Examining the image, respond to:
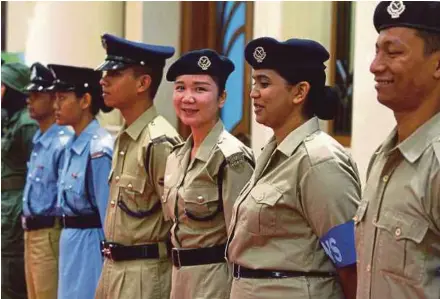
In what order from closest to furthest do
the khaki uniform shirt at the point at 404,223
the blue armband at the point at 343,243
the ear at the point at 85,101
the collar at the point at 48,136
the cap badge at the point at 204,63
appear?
the khaki uniform shirt at the point at 404,223, the blue armband at the point at 343,243, the cap badge at the point at 204,63, the ear at the point at 85,101, the collar at the point at 48,136

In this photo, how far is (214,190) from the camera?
2727mm

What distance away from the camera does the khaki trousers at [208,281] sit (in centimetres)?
269

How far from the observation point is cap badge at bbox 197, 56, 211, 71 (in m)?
2.86

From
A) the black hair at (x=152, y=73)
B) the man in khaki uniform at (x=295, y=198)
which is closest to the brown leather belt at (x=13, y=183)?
the black hair at (x=152, y=73)

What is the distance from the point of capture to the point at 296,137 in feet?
7.60

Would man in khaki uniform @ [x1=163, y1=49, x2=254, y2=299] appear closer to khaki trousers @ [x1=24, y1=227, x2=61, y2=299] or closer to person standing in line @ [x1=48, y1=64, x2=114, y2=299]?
person standing in line @ [x1=48, y1=64, x2=114, y2=299]

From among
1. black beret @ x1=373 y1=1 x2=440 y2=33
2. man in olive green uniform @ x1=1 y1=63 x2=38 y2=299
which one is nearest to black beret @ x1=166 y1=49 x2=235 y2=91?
black beret @ x1=373 y1=1 x2=440 y2=33

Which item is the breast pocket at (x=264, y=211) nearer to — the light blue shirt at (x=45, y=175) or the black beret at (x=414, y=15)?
the black beret at (x=414, y=15)

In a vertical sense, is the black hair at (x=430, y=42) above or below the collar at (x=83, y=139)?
above

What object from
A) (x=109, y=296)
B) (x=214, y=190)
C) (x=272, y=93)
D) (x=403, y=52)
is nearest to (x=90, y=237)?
(x=109, y=296)

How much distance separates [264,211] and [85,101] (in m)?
1.86

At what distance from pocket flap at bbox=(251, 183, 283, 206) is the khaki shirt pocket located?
0.87 m

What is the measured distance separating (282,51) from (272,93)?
125mm

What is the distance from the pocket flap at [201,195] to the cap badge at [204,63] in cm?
44
